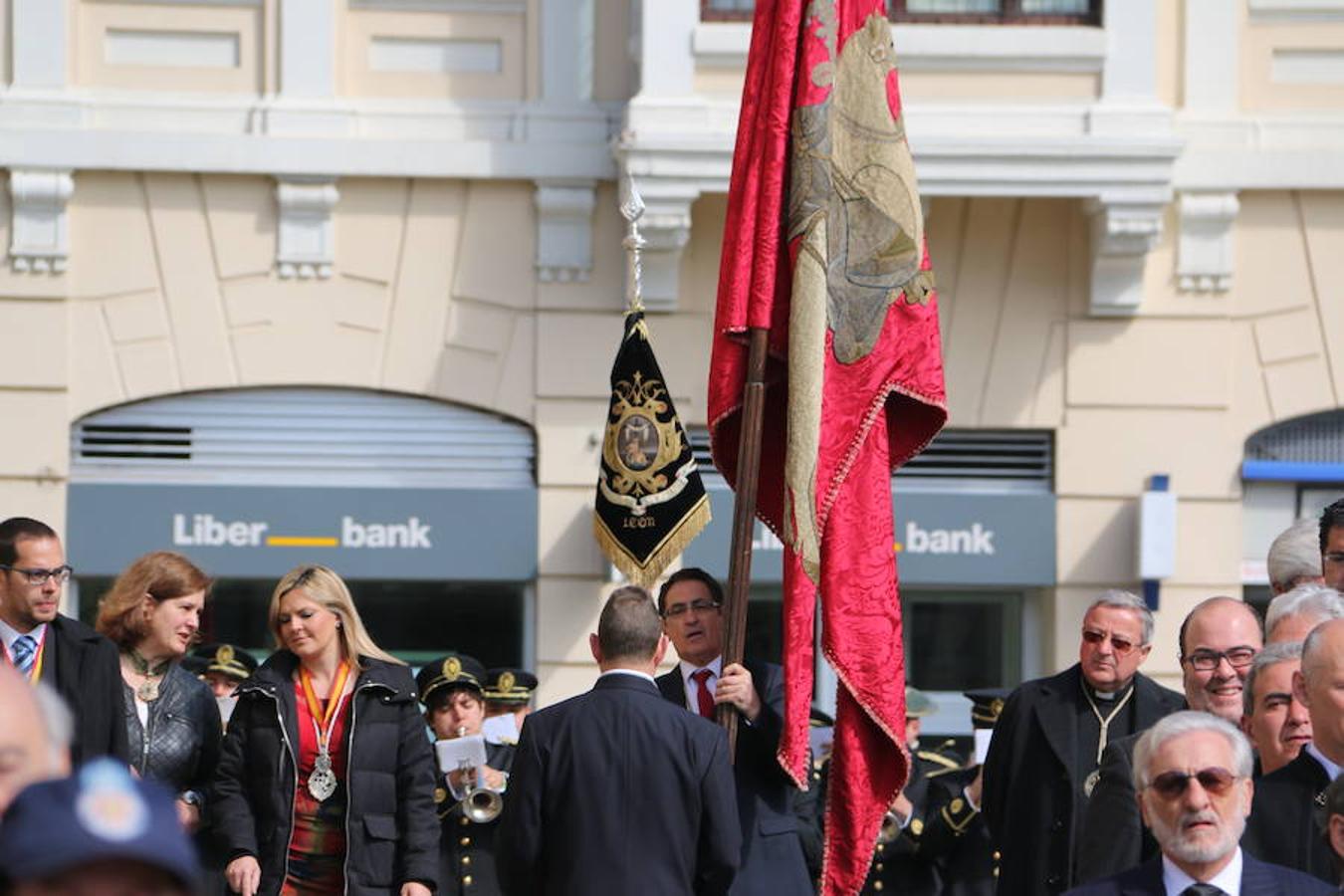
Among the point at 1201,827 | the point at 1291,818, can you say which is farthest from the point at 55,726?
the point at 1291,818

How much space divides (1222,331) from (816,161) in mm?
6097

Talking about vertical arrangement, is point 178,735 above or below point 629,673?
below

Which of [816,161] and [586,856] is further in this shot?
[816,161]

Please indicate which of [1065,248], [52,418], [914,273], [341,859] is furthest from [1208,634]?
[52,418]

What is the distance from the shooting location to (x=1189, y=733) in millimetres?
5621

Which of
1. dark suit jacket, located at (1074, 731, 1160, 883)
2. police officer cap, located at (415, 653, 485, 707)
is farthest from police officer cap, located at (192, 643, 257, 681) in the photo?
dark suit jacket, located at (1074, 731, 1160, 883)

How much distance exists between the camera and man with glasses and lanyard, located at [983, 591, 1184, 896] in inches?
324

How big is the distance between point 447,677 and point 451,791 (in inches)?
18.2

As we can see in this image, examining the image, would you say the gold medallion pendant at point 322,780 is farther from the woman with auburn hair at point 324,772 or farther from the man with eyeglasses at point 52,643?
the man with eyeglasses at point 52,643

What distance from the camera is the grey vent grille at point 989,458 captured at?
14.0 metres

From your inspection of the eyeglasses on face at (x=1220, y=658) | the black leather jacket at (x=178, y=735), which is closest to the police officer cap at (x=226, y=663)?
the black leather jacket at (x=178, y=735)

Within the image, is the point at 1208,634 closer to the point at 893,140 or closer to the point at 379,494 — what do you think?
the point at 893,140

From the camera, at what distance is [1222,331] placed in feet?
45.6

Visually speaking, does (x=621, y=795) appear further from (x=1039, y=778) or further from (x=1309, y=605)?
(x=1309, y=605)
